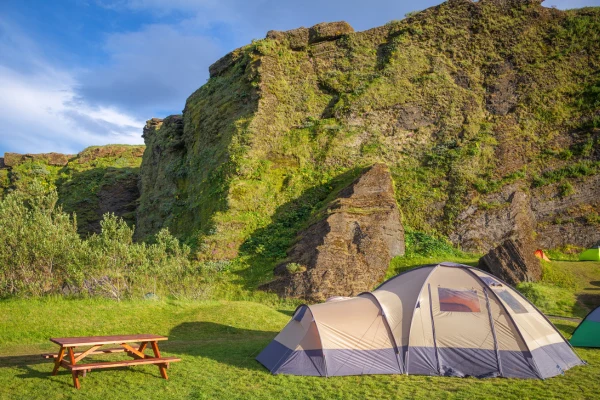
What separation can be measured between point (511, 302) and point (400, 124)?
77.5 feet

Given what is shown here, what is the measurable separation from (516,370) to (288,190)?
70.7 ft

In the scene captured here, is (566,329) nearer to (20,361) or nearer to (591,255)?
(591,255)

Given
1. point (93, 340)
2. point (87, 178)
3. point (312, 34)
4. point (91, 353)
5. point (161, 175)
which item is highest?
point (312, 34)

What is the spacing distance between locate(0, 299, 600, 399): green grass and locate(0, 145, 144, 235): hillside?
33718 millimetres

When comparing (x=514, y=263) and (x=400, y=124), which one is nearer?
(x=514, y=263)

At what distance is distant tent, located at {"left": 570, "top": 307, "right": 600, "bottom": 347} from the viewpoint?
13232 mm

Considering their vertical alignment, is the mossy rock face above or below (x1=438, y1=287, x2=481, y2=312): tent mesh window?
above

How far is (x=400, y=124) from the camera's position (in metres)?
33.4

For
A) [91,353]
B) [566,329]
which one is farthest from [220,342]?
[566,329]

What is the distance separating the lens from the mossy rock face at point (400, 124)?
2884 centimetres

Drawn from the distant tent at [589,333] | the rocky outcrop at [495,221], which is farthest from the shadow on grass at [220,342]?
the rocky outcrop at [495,221]

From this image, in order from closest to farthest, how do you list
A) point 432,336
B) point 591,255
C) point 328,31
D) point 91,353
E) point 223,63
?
point 91,353
point 432,336
point 591,255
point 328,31
point 223,63

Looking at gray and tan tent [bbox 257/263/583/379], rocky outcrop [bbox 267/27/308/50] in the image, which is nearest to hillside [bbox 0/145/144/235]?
rocky outcrop [bbox 267/27/308/50]

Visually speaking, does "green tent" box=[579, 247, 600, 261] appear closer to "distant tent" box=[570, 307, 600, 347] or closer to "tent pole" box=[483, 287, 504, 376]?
"distant tent" box=[570, 307, 600, 347]
